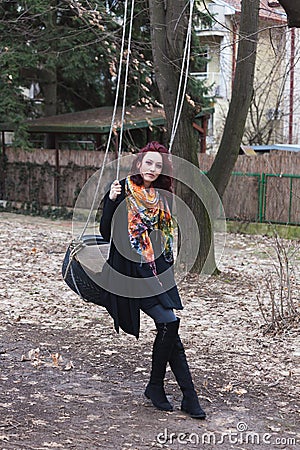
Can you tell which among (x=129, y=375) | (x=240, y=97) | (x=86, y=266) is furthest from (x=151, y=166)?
(x=240, y=97)

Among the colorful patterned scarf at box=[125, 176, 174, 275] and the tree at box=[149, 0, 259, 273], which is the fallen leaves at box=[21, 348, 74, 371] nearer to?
the colorful patterned scarf at box=[125, 176, 174, 275]

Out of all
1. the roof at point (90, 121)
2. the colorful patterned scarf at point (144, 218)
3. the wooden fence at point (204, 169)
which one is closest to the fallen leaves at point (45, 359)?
the colorful patterned scarf at point (144, 218)

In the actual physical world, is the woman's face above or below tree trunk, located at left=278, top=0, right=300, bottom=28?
below

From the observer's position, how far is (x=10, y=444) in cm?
412

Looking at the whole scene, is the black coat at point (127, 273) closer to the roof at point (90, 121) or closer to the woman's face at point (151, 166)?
the woman's face at point (151, 166)

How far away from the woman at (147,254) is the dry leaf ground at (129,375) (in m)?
0.38

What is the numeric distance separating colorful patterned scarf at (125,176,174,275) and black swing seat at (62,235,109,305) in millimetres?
343

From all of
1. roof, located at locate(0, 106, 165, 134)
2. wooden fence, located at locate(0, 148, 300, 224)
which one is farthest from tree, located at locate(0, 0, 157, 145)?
wooden fence, located at locate(0, 148, 300, 224)

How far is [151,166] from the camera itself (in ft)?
15.2

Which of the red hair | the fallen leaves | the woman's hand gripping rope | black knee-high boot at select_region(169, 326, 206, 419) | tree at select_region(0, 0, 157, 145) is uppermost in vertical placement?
tree at select_region(0, 0, 157, 145)

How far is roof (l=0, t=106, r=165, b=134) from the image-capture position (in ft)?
61.5

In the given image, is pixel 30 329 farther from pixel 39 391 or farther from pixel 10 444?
pixel 10 444

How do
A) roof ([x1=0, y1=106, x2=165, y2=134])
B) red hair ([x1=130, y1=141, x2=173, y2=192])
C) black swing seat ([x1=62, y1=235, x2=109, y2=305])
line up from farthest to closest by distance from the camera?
1. roof ([x1=0, y1=106, x2=165, y2=134])
2. black swing seat ([x1=62, y1=235, x2=109, y2=305])
3. red hair ([x1=130, y1=141, x2=173, y2=192])

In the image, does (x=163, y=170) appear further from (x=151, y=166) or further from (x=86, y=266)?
(x=86, y=266)
